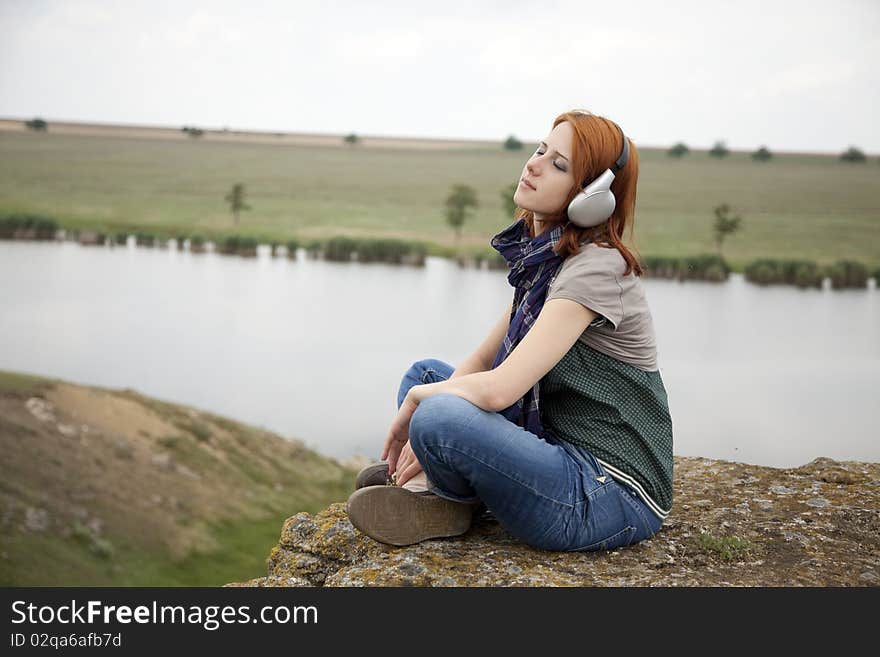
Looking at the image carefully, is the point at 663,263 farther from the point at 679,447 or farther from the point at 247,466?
the point at 247,466

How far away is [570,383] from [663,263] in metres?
46.3

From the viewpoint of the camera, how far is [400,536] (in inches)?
132

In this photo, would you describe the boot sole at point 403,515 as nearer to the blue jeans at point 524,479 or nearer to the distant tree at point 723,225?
the blue jeans at point 524,479

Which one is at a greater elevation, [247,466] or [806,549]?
[806,549]

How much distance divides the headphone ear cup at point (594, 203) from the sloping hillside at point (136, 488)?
49.7ft

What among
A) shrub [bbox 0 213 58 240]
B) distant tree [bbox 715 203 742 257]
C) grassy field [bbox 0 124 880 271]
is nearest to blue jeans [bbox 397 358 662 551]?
distant tree [bbox 715 203 742 257]

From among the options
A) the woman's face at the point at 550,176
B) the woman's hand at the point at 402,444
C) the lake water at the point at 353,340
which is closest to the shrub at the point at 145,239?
the lake water at the point at 353,340

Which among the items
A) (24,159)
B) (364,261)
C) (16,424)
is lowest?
(16,424)

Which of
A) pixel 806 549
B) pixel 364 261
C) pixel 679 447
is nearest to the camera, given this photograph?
pixel 806 549

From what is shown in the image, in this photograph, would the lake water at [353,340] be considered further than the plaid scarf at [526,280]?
Yes

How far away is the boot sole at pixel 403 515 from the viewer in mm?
3213

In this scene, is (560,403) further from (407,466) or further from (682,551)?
(682,551)

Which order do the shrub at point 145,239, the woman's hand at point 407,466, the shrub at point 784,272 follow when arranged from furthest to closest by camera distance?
the shrub at point 145,239 → the shrub at point 784,272 → the woman's hand at point 407,466

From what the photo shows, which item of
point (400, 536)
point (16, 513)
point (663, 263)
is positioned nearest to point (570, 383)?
point (400, 536)
